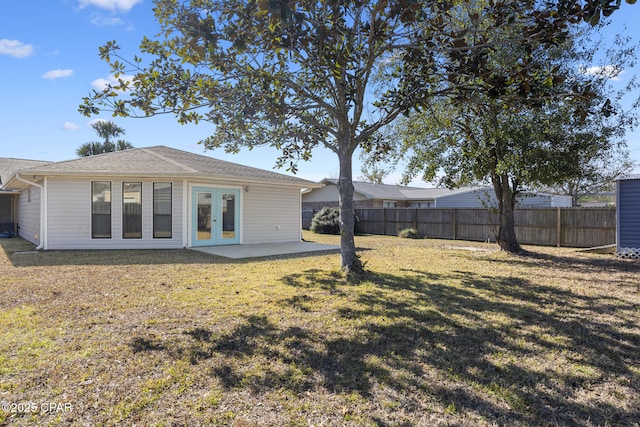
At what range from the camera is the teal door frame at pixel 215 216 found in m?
12.6

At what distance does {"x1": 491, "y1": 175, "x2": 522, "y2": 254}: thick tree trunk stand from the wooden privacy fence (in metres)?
0.65

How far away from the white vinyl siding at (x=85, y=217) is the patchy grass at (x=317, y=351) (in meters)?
4.77

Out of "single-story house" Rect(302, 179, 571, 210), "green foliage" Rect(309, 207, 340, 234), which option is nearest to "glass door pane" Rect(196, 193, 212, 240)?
"green foliage" Rect(309, 207, 340, 234)

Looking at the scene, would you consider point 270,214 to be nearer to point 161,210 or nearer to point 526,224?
point 161,210

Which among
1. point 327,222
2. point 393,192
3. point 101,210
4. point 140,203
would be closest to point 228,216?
point 140,203

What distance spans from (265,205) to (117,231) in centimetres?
528

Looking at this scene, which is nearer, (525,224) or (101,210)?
(101,210)

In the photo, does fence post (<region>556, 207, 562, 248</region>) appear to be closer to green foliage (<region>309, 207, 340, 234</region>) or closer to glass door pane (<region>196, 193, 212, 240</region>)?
green foliage (<region>309, 207, 340, 234</region>)

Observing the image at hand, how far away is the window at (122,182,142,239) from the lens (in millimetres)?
12039

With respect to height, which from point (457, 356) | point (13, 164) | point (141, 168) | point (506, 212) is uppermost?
point (13, 164)

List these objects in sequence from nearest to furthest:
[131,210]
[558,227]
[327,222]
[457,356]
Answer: [457,356] < [131,210] < [558,227] < [327,222]

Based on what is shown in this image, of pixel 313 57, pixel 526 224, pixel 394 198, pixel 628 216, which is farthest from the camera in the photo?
pixel 394 198

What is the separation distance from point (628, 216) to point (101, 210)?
55.5 ft

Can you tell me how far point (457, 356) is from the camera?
3.63m
